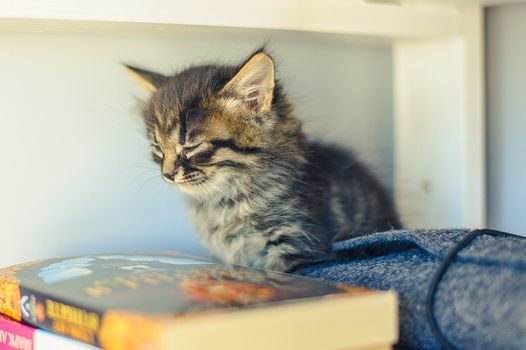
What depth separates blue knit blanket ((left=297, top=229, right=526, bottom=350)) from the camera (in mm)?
760

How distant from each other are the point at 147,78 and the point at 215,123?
0.15 metres

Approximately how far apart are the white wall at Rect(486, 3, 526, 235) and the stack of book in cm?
71

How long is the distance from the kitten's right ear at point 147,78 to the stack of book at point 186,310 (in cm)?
39

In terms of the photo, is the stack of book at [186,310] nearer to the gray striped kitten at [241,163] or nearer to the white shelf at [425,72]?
the gray striped kitten at [241,163]

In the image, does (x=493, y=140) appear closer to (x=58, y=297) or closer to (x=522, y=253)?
(x=522, y=253)

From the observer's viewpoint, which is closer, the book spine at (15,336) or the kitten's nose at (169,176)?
the book spine at (15,336)

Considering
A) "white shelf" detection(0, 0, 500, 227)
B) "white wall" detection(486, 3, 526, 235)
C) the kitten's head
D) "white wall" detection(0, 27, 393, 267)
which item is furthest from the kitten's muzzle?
"white wall" detection(486, 3, 526, 235)

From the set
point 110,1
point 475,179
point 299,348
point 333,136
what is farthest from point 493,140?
point 299,348

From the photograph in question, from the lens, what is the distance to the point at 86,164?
1.24 m

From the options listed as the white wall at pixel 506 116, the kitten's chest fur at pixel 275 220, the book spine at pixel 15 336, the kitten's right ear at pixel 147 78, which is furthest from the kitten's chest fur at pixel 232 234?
the white wall at pixel 506 116

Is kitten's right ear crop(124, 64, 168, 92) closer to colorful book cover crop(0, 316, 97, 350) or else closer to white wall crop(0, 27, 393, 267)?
white wall crop(0, 27, 393, 267)

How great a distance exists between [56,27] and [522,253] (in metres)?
0.74

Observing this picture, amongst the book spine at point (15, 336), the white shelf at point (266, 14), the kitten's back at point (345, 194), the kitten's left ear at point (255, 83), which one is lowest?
the book spine at point (15, 336)

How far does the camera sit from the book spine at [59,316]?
76 centimetres
